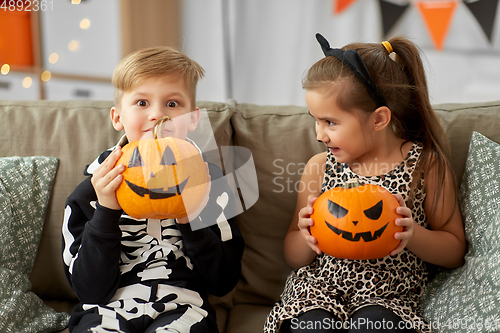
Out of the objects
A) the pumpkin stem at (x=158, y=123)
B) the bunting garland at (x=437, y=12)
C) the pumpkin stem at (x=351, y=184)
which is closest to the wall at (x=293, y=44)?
the bunting garland at (x=437, y=12)

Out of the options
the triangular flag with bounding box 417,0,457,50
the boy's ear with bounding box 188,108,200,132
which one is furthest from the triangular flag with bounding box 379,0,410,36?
the boy's ear with bounding box 188,108,200,132

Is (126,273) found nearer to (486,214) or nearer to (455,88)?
(486,214)

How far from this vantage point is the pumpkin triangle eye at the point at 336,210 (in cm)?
102

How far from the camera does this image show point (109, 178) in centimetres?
95

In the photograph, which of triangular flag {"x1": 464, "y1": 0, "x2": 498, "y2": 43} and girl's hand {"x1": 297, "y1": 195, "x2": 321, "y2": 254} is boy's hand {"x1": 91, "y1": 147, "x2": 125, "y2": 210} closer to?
girl's hand {"x1": 297, "y1": 195, "x2": 321, "y2": 254}

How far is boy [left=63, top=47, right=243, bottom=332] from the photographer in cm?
105

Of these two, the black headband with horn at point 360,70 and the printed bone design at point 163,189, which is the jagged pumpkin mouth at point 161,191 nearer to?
the printed bone design at point 163,189

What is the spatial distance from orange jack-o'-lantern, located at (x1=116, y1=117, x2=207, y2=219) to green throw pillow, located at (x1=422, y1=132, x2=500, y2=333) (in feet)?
2.32

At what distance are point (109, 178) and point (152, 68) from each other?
0.37 metres

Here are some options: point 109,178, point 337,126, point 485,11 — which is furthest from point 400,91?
point 485,11

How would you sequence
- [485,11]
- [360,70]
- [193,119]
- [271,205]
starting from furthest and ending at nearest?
[485,11], [271,205], [193,119], [360,70]

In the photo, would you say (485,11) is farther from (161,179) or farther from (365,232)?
(161,179)

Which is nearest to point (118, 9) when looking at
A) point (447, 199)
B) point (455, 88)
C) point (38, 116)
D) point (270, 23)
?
point (270, 23)

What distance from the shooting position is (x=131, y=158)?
0.94 m
